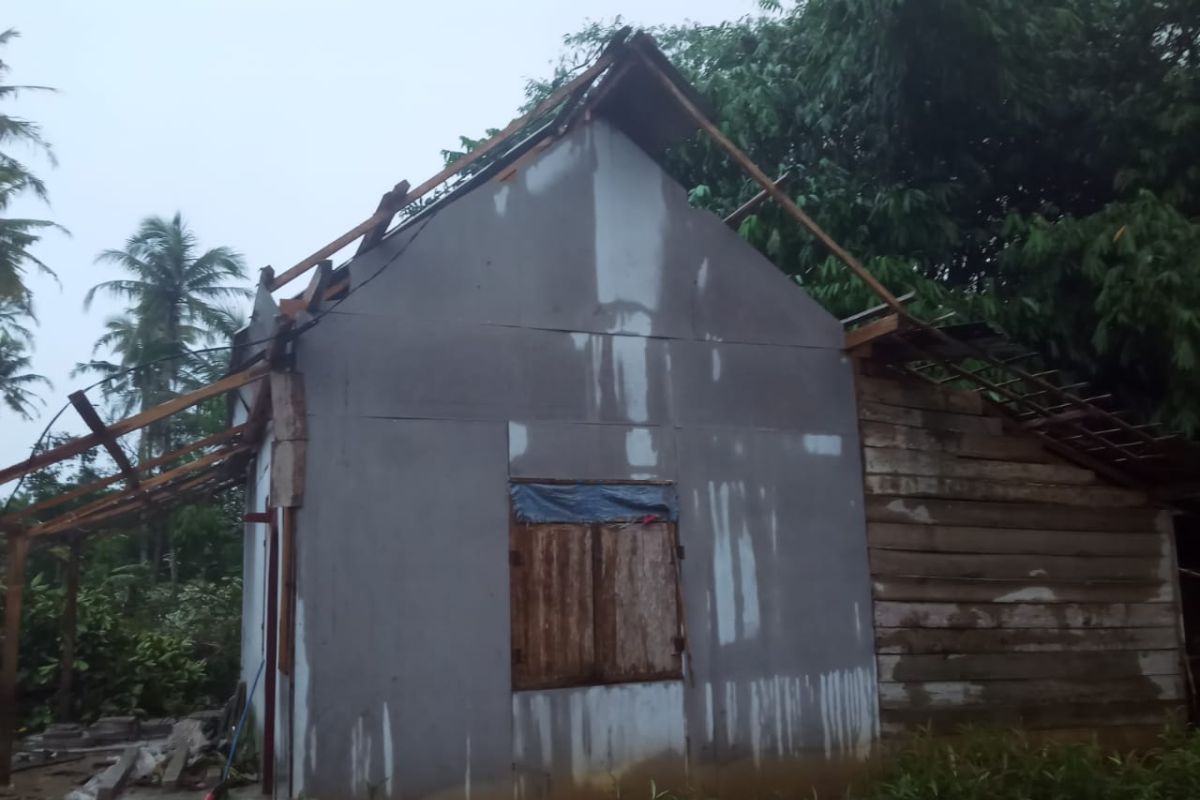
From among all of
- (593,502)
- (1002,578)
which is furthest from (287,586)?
→ (1002,578)

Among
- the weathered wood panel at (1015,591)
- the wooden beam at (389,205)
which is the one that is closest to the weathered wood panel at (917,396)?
the weathered wood panel at (1015,591)

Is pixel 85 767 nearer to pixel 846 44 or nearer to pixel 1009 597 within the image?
pixel 1009 597

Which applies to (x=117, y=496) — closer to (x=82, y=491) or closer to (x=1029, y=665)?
(x=82, y=491)

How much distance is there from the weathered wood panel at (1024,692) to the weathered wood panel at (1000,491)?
146 cm

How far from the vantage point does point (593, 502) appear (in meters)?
6.98

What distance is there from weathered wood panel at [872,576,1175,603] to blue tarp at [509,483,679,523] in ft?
6.27

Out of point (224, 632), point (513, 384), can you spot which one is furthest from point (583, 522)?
point (224, 632)

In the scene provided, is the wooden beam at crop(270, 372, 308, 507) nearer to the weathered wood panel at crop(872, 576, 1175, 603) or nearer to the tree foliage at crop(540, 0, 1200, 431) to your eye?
the weathered wood panel at crop(872, 576, 1175, 603)

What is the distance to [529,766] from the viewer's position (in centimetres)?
650

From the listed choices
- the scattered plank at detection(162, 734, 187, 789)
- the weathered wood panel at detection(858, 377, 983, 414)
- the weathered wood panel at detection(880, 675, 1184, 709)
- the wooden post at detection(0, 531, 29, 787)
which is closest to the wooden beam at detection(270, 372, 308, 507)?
the wooden post at detection(0, 531, 29, 787)

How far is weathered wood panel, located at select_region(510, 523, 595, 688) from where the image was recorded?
6.62m

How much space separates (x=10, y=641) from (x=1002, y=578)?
7.36m

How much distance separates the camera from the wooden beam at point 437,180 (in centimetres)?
632

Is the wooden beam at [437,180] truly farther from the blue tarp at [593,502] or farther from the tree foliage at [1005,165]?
the tree foliage at [1005,165]
